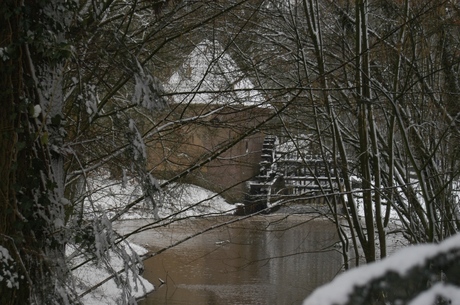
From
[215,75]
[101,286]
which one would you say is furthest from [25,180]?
[101,286]

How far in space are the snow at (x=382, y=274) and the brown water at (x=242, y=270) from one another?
31.4 ft

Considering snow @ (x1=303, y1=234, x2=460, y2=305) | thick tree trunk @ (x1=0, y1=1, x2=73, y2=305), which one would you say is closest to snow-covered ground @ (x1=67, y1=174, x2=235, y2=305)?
thick tree trunk @ (x1=0, y1=1, x2=73, y2=305)

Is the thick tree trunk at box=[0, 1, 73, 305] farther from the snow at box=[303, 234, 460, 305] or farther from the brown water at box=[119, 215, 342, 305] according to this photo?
the brown water at box=[119, 215, 342, 305]

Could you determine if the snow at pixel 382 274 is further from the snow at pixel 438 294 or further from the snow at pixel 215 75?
the snow at pixel 215 75

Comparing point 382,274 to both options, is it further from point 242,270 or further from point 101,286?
point 101,286

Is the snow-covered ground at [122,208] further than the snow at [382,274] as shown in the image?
Yes

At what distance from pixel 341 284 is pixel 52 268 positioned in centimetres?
462

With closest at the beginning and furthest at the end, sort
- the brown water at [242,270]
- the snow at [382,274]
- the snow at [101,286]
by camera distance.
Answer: the snow at [382,274], the snow at [101,286], the brown water at [242,270]

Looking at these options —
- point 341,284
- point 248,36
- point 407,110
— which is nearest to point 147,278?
point 248,36

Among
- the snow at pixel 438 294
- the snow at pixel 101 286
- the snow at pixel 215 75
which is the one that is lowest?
the snow at pixel 438 294

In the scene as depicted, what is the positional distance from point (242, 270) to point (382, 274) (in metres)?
10.5

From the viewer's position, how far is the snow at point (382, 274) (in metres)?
0.83

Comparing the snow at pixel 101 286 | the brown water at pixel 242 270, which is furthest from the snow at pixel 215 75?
the brown water at pixel 242 270

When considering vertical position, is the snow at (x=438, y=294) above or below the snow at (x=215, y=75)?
below
